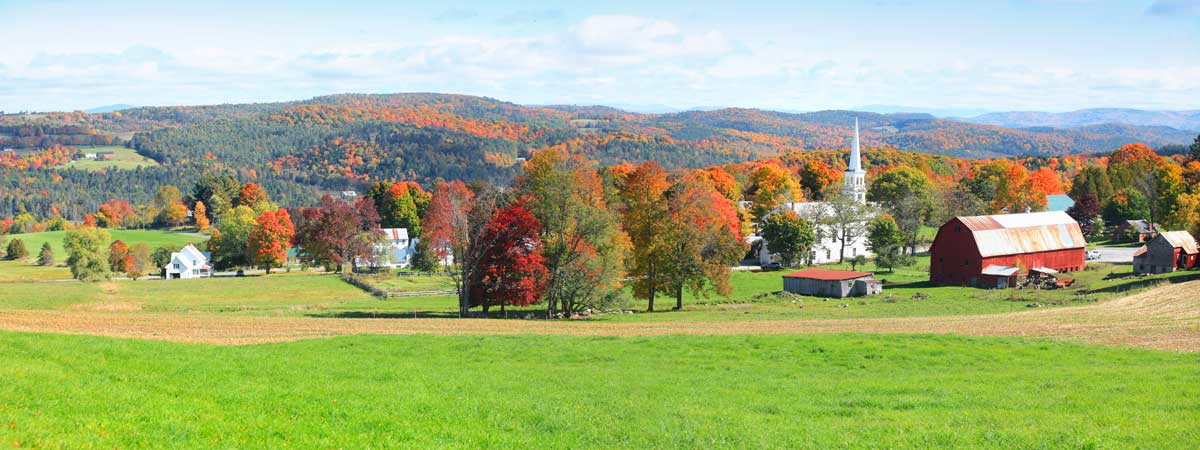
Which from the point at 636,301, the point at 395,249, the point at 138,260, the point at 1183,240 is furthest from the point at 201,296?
the point at 1183,240

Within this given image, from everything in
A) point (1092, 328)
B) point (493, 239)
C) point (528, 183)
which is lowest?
point (1092, 328)

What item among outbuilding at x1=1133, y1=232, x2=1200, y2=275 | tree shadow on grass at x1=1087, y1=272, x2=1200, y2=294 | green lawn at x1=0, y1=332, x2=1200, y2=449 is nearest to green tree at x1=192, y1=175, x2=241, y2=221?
green lawn at x1=0, y1=332, x2=1200, y2=449

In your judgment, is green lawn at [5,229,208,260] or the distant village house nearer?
the distant village house

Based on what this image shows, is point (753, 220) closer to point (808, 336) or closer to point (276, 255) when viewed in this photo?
point (276, 255)

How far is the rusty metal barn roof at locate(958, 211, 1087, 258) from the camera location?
207ft

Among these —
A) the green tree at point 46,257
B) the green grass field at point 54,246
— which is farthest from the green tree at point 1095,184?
the green tree at point 46,257

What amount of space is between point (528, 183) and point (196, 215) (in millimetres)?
106030

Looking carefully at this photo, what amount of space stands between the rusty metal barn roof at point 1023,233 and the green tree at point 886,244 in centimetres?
766

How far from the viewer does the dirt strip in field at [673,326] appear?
105ft

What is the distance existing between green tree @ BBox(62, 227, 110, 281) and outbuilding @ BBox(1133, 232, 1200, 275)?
85.5m

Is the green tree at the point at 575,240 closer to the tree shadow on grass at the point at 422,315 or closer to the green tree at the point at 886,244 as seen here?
the tree shadow on grass at the point at 422,315

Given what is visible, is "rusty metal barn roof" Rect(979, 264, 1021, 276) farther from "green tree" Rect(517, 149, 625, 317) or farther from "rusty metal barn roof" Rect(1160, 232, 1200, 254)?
"green tree" Rect(517, 149, 625, 317)

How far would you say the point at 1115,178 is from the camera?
10431 centimetres

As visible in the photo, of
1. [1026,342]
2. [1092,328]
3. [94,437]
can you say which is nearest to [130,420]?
[94,437]
